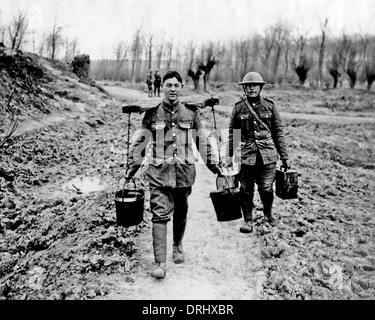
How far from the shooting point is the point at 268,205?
15.1 ft

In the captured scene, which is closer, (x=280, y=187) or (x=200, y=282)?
(x=200, y=282)

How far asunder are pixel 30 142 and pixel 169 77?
6.01 metres

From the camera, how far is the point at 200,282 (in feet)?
10.8

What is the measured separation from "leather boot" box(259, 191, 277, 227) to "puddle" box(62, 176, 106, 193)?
3182 millimetres

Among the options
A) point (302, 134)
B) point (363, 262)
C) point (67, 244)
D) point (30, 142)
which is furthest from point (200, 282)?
point (302, 134)

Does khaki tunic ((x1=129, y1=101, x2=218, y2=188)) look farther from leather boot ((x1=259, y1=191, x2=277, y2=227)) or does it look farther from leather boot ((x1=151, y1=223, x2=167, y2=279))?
leather boot ((x1=259, y1=191, x2=277, y2=227))

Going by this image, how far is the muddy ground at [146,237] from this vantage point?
10.5 ft

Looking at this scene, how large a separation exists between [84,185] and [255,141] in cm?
390

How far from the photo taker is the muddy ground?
321 cm

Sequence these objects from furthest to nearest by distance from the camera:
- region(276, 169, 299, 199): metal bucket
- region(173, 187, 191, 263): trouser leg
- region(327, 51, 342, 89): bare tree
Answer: region(327, 51, 342, 89): bare tree
region(276, 169, 299, 199): metal bucket
region(173, 187, 191, 263): trouser leg

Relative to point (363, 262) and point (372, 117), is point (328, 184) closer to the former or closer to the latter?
point (363, 262)

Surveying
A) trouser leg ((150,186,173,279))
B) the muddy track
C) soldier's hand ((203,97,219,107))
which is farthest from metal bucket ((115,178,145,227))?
soldier's hand ((203,97,219,107))

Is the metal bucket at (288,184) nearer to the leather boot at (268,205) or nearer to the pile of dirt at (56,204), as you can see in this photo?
the leather boot at (268,205)
